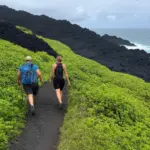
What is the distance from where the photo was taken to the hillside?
4516cm

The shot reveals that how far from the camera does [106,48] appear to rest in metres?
53.1

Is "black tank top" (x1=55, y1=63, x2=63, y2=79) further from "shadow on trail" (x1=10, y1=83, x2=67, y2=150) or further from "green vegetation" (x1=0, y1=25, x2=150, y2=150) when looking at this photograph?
"green vegetation" (x1=0, y1=25, x2=150, y2=150)

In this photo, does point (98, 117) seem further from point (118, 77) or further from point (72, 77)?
point (118, 77)

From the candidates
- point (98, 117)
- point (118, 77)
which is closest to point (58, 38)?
point (118, 77)

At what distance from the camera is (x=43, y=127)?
13.7 m

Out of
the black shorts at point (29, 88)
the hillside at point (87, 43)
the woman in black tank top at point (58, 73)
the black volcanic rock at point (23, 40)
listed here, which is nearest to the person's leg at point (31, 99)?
the black shorts at point (29, 88)

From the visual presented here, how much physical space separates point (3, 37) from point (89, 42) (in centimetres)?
2671

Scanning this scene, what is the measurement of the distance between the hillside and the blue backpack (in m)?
25.2

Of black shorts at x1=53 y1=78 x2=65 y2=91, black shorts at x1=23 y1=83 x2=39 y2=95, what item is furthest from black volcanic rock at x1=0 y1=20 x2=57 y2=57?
black shorts at x1=23 y1=83 x2=39 y2=95

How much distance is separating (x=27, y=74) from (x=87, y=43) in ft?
141

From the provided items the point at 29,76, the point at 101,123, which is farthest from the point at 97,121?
the point at 29,76

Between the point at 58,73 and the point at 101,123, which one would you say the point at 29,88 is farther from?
the point at 101,123

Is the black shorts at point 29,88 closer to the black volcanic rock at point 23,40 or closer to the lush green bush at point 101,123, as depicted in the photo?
the lush green bush at point 101,123

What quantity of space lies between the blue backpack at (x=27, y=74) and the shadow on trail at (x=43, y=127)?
1.26 m
